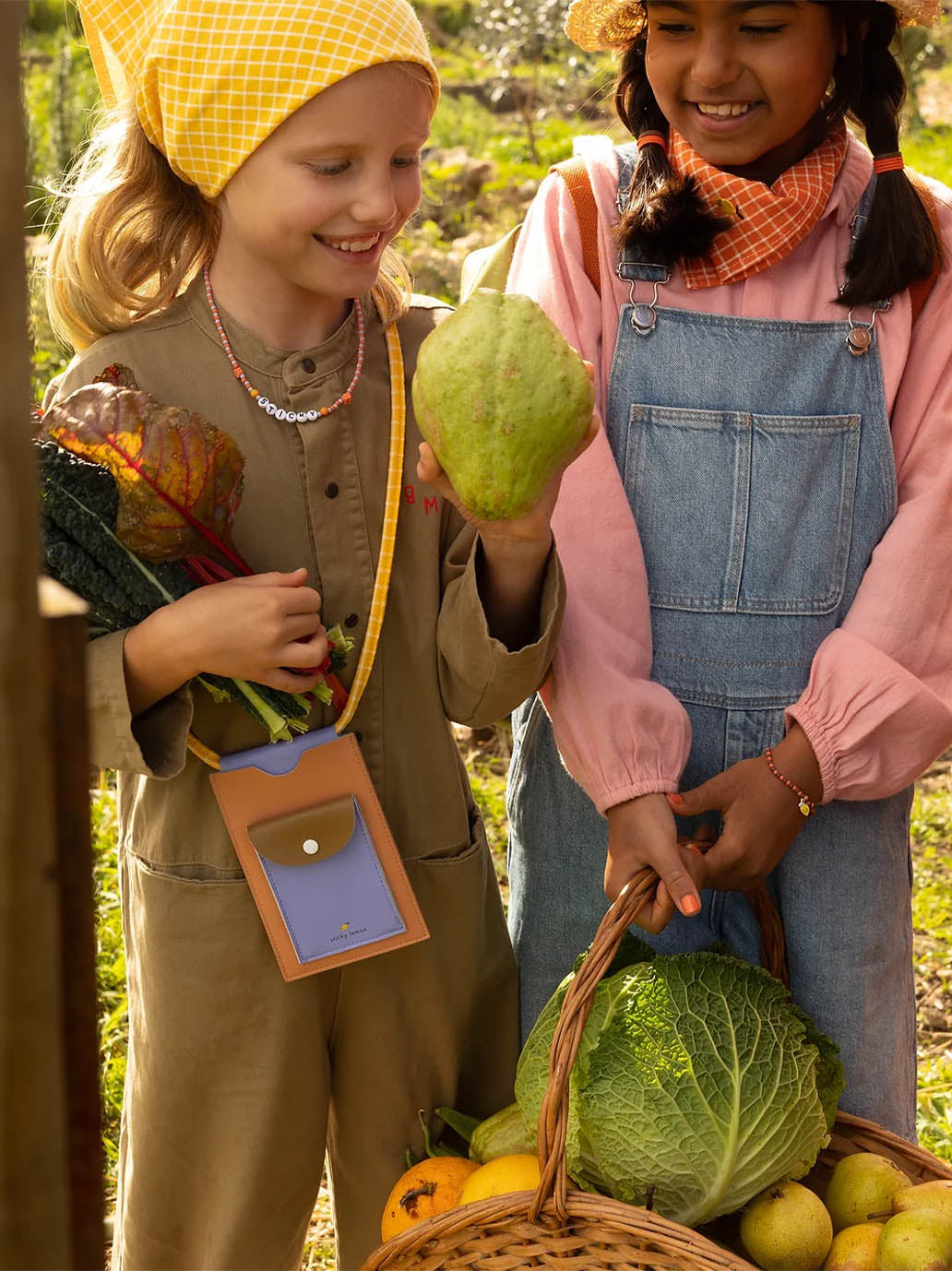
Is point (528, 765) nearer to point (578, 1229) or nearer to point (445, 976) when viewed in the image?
point (445, 976)

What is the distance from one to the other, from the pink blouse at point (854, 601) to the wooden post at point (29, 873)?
129cm

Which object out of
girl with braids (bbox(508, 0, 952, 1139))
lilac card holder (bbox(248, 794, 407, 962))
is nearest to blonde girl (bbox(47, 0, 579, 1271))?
lilac card holder (bbox(248, 794, 407, 962))

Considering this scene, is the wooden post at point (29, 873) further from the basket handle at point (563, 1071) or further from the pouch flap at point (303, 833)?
the pouch flap at point (303, 833)

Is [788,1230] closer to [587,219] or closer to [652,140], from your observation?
[587,219]

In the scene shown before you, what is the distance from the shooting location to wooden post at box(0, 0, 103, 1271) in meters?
0.77

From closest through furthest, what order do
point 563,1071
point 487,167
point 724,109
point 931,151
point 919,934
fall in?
point 563,1071, point 724,109, point 919,934, point 487,167, point 931,151

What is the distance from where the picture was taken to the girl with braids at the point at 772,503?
2.05m

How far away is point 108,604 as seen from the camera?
187 cm

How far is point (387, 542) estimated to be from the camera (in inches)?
82.2

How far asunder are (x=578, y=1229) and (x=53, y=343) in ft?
16.9

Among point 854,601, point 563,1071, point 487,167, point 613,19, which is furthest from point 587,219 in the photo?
point 487,167

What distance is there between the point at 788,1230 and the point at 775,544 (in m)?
0.99

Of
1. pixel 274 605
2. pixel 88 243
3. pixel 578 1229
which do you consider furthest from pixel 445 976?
pixel 88 243

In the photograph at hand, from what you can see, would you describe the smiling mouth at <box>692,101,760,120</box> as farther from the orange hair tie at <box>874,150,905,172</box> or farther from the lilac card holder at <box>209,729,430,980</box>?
the lilac card holder at <box>209,729,430,980</box>
